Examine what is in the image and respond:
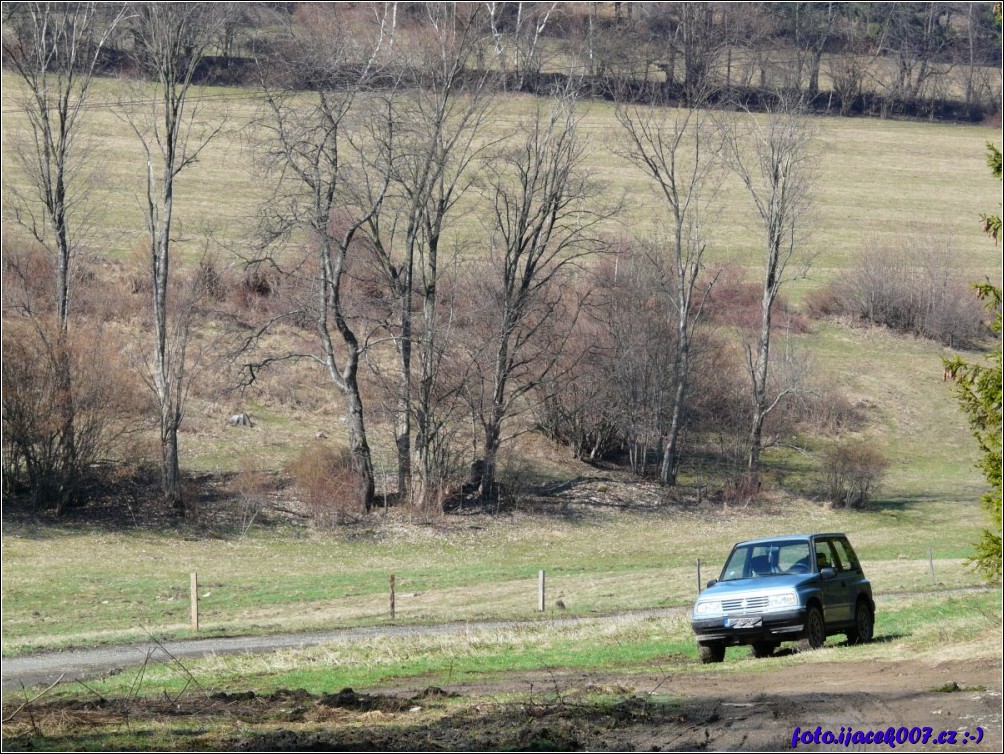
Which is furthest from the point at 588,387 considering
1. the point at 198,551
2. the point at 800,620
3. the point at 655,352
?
the point at 800,620

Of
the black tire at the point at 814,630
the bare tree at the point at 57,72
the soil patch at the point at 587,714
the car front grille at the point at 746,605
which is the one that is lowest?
the black tire at the point at 814,630

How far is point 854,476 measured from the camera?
150 feet

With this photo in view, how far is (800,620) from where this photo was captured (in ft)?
52.1

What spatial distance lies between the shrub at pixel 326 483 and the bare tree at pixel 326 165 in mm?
492

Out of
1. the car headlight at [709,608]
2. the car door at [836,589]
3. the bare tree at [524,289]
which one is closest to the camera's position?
the car headlight at [709,608]

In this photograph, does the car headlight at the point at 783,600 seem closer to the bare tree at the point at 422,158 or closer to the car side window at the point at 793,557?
the car side window at the point at 793,557

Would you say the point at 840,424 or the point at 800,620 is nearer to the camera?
the point at 800,620

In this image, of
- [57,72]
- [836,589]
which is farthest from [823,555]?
[57,72]

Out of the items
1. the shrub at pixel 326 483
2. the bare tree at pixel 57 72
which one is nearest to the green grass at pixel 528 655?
the shrub at pixel 326 483

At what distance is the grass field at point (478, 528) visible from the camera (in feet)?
89.6

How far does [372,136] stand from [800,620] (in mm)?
29547

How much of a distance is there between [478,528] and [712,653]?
81.9ft

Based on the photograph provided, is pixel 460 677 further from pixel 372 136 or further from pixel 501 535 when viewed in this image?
pixel 372 136

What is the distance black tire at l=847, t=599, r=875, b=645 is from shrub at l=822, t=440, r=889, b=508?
2937cm
